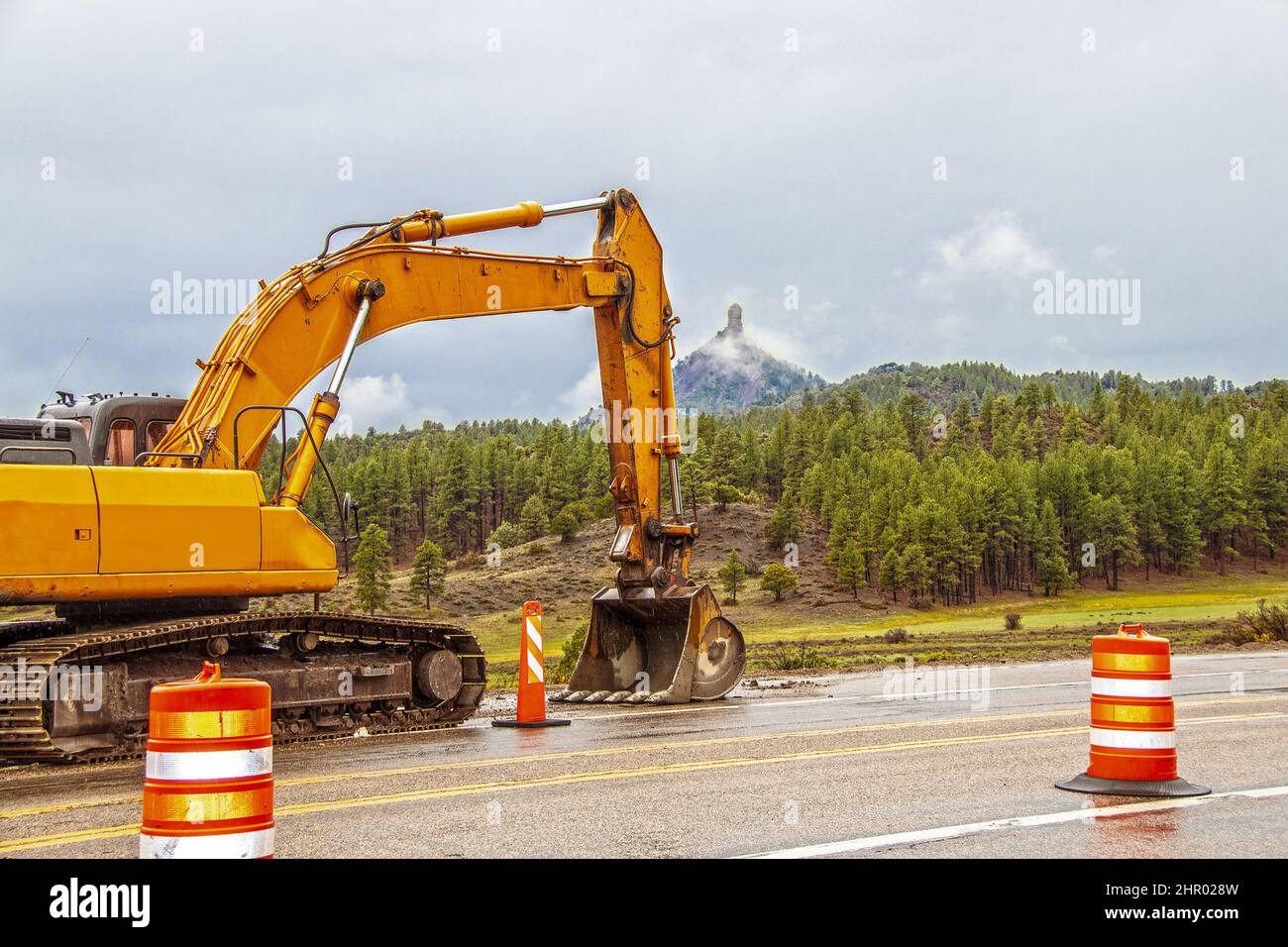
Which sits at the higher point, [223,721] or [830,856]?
[223,721]

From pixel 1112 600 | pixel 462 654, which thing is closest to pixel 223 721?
pixel 462 654

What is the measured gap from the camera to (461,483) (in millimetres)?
139500

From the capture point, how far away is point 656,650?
64.1 ft

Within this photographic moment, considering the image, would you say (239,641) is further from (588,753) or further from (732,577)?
(732,577)

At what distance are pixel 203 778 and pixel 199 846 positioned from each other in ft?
0.91

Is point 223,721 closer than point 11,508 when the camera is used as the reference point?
Yes

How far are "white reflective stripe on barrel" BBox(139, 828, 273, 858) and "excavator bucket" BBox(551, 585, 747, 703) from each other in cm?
1280

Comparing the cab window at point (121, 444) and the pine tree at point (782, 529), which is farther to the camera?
the pine tree at point (782, 529)

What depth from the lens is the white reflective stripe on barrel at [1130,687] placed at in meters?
9.30

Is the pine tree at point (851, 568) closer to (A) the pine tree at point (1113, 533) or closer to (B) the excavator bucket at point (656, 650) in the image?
(A) the pine tree at point (1113, 533)

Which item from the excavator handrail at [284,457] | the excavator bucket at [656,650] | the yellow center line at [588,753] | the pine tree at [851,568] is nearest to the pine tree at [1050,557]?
the pine tree at [851,568]

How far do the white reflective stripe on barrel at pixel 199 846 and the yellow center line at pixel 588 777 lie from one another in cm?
302

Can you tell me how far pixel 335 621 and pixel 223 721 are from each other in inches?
375

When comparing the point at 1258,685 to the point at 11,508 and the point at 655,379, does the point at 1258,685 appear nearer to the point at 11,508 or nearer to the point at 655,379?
the point at 655,379
